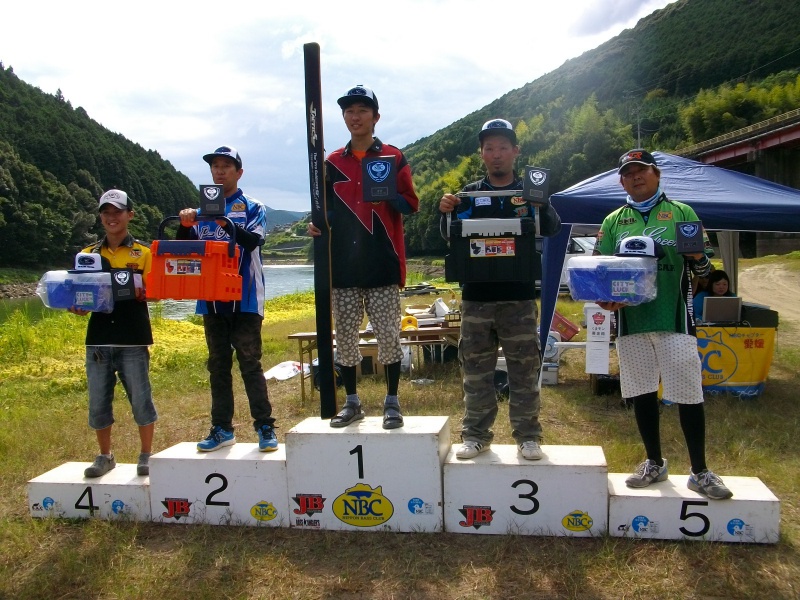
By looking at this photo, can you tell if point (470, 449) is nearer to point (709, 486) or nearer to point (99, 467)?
point (709, 486)

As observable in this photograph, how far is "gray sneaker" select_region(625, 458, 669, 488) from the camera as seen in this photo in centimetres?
322

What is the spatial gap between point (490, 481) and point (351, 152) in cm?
208

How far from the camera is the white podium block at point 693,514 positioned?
2.96 meters

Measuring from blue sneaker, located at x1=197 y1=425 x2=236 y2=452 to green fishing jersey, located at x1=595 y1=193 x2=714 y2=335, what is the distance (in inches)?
96.7

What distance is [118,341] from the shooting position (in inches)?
143

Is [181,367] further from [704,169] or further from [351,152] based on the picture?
[704,169]

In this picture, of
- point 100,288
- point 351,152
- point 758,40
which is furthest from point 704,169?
point 758,40

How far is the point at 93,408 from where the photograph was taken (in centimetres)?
374

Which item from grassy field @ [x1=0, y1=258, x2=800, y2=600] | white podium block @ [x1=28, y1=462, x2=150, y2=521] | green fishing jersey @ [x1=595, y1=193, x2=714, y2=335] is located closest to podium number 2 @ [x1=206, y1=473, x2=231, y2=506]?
grassy field @ [x1=0, y1=258, x2=800, y2=600]

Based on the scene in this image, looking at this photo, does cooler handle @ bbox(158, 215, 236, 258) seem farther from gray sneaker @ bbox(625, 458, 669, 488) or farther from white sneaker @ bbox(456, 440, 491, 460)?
gray sneaker @ bbox(625, 458, 669, 488)

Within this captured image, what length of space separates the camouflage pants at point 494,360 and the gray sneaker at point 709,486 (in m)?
0.82

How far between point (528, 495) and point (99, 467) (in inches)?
104

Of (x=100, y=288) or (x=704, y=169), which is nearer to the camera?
(x=100, y=288)

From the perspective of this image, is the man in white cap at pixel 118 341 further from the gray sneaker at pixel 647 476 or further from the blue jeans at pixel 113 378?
the gray sneaker at pixel 647 476
